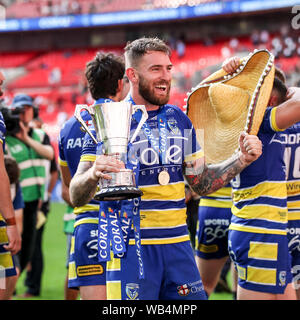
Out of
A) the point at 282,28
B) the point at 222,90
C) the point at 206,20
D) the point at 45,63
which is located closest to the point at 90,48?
the point at 45,63

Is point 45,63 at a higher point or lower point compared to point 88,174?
higher

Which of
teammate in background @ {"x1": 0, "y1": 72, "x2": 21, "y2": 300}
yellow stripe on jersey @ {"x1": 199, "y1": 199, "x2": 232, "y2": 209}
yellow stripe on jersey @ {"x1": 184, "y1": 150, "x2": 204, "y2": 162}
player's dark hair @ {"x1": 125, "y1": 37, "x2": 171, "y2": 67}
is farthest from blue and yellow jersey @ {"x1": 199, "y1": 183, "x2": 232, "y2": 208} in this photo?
player's dark hair @ {"x1": 125, "y1": 37, "x2": 171, "y2": 67}

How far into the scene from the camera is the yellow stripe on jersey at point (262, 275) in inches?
127

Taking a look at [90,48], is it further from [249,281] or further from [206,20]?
[249,281]

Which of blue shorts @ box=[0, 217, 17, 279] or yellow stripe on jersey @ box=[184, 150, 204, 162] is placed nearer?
yellow stripe on jersey @ box=[184, 150, 204, 162]

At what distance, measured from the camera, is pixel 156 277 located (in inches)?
104

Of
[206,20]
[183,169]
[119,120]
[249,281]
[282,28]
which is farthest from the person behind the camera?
[206,20]

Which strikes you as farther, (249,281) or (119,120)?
(249,281)

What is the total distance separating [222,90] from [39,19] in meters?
24.7

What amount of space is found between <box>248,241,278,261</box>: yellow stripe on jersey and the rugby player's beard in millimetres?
1065

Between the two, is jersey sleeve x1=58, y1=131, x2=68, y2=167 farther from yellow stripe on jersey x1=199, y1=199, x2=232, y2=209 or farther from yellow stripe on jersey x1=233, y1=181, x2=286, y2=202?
yellow stripe on jersey x1=199, y1=199, x2=232, y2=209

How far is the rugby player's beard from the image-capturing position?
2.81 m

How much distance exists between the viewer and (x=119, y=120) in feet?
8.02

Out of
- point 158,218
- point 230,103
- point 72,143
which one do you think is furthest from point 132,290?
point 230,103
